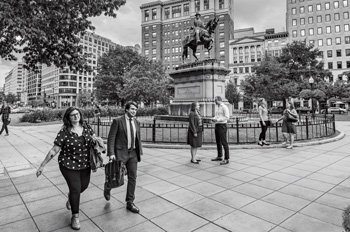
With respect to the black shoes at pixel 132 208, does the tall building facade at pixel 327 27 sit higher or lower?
higher

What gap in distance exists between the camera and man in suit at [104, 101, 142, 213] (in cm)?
386

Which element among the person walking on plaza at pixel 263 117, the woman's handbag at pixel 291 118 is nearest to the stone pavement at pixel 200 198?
the person walking on plaza at pixel 263 117

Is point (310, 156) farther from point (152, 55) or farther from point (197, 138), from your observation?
point (152, 55)

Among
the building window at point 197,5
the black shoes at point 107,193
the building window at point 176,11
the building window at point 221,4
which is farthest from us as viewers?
the building window at point 176,11

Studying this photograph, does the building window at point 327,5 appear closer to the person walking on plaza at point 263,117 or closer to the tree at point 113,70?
the tree at point 113,70

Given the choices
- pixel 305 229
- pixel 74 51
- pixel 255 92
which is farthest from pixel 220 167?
pixel 255 92

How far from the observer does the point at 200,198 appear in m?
4.39

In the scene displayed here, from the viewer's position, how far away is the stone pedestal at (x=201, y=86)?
1586 centimetres

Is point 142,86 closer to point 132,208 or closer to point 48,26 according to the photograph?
point 48,26

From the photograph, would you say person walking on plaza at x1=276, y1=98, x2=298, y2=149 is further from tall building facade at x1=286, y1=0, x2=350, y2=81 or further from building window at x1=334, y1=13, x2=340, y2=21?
building window at x1=334, y1=13, x2=340, y2=21

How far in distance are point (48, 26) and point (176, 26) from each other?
8863 cm

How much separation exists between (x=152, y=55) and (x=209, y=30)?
256 ft

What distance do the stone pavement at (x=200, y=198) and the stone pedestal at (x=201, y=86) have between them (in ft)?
28.7

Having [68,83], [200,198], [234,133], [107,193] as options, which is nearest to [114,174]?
[107,193]
